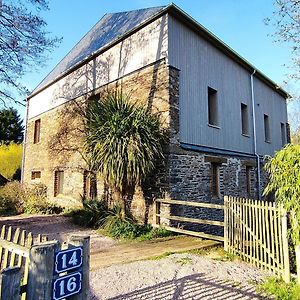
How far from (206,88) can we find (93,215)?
660 centimetres

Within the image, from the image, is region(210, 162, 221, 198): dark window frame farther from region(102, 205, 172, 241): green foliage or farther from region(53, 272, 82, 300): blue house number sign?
region(53, 272, 82, 300): blue house number sign

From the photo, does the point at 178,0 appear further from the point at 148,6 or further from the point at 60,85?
the point at 60,85

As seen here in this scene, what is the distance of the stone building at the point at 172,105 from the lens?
9.62 m

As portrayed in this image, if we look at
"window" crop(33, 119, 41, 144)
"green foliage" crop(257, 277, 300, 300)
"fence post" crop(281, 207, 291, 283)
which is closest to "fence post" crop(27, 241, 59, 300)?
"green foliage" crop(257, 277, 300, 300)

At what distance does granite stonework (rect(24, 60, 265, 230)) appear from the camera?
912 cm

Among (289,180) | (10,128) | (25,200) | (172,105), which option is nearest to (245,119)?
(172,105)

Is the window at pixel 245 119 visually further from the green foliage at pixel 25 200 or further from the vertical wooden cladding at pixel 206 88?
the green foliage at pixel 25 200

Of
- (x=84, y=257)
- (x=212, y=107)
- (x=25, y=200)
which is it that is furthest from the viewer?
(x=25, y=200)

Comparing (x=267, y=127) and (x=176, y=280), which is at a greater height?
(x=267, y=127)

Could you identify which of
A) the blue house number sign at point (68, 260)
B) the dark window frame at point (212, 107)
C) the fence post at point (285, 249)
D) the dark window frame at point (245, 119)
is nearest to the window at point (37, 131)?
the dark window frame at point (212, 107)

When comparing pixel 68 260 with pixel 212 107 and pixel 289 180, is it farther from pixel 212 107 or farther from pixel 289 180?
pixel 212 107

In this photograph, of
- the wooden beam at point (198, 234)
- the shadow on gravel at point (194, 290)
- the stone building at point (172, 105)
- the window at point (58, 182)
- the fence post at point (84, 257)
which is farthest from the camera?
the window at point (58, 182)

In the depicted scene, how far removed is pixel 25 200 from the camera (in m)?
14.3

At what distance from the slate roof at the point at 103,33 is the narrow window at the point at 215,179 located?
21.0 ft
